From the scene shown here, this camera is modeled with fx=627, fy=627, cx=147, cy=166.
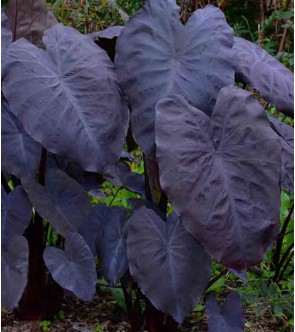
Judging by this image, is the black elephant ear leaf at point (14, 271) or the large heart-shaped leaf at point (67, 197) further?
the large heart-shaped leaf at point (67, 197)

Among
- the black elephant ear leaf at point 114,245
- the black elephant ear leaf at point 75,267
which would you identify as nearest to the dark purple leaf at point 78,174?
the black elephant ear leaf at point 114,245

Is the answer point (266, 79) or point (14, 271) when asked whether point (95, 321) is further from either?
point (266, 79)

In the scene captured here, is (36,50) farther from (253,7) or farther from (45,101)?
(253,7)

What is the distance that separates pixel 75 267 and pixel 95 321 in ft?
1.38

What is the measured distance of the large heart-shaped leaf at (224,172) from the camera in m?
1.37

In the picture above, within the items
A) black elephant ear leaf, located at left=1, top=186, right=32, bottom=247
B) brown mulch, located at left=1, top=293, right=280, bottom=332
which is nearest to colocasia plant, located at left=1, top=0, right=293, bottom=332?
black elephant ear leaf, located at left=1, top=186, right=32, bottom=247

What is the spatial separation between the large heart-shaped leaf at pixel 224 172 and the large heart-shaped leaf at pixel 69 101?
14 cm

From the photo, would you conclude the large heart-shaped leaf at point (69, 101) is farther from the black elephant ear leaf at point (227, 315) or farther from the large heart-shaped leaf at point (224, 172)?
the black elephant ear leaf at point (227, 315)

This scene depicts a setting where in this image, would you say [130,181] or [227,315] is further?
[130,181]

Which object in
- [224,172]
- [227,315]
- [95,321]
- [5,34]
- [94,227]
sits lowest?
[95,321]

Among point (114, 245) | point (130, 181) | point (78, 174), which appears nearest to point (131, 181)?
point (130, 181)

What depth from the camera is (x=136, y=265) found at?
1.50m

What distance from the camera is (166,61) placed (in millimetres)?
1588

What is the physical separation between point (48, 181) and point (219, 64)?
1.81ft
